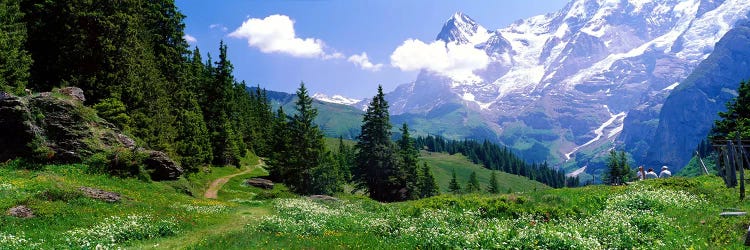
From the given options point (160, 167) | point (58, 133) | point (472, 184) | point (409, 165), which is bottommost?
point (472, 184)

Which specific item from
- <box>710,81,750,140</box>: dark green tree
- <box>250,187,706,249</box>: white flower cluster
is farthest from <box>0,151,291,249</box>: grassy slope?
<box>710,81,750,140</box>: dark green tree

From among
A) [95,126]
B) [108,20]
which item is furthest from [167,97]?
[95,126]

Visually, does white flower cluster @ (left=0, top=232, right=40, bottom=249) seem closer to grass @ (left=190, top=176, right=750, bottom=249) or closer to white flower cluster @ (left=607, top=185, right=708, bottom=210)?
grass @ (left=190, top=176, right=750, bottom=249)

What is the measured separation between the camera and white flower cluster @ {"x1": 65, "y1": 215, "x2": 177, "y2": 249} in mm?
17975

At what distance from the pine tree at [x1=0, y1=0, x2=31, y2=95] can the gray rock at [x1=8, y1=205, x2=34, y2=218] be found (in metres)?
22.4

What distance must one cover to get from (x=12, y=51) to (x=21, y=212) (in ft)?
90.1

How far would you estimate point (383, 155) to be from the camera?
75.4 m

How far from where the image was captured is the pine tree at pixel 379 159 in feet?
249

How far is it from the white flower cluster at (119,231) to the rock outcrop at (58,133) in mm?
17154

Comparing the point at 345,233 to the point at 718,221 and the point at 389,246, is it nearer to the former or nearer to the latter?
the point at 389,246

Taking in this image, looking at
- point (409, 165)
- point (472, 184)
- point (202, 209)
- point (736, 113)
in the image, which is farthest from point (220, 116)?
point (472, 184)

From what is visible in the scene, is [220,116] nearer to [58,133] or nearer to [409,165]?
[409,165]

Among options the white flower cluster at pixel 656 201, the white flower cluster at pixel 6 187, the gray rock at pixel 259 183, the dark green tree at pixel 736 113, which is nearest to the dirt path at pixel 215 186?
the gray rock at pixel 259 183

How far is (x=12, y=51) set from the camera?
137ft
